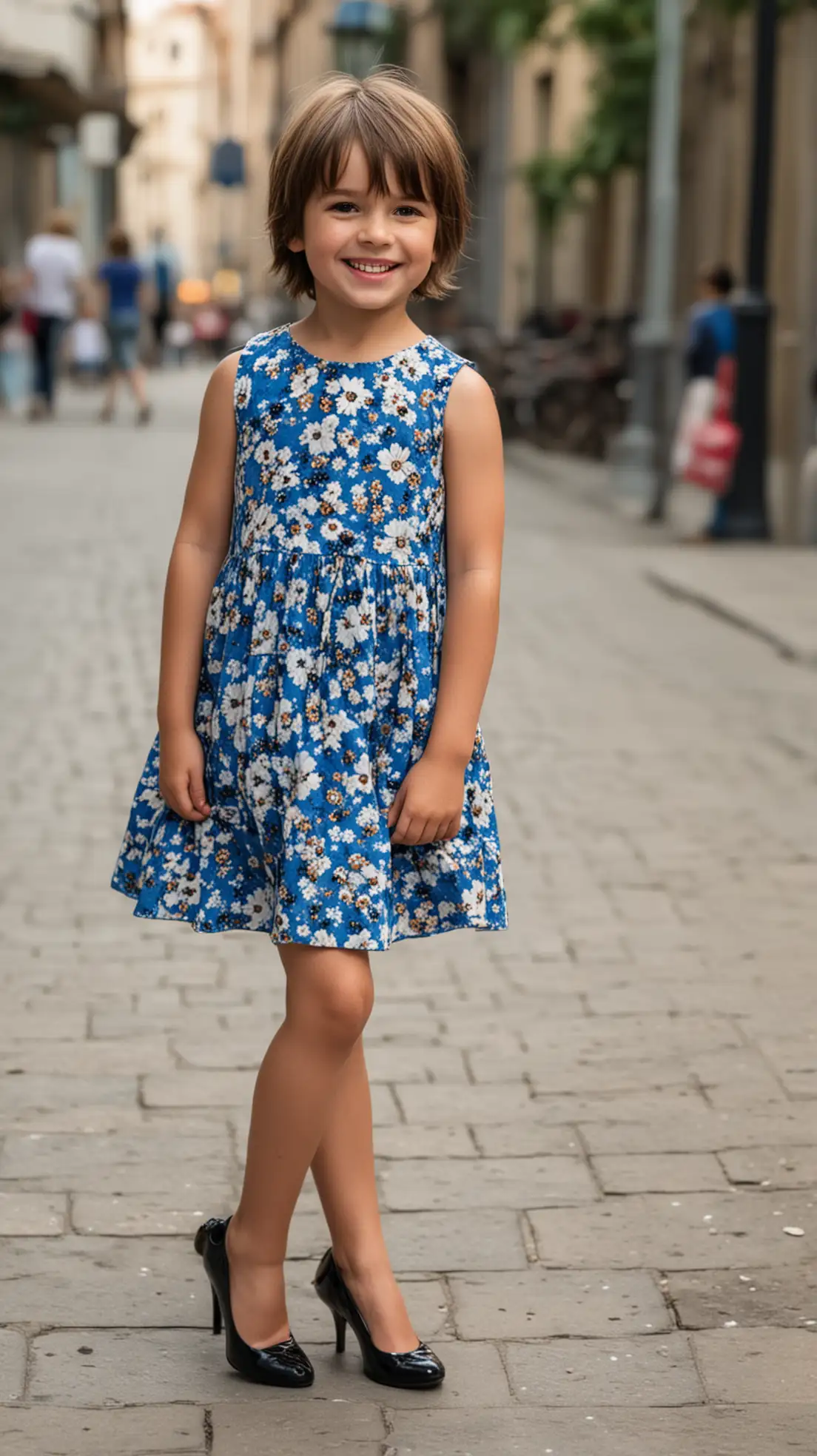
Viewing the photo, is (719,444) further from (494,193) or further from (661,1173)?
(494,193)

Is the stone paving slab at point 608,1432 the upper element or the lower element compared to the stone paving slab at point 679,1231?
upper

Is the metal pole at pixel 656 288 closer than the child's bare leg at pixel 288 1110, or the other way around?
the child's bare leg at pixel 288 1110

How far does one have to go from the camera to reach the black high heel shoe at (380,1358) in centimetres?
310

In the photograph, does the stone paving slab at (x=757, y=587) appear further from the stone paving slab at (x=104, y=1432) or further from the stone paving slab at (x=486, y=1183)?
the stone paving slab at (x=104, y=1432)

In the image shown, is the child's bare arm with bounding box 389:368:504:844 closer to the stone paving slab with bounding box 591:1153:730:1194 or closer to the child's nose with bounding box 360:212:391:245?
the child's nose with bounding box 360:212:391:245

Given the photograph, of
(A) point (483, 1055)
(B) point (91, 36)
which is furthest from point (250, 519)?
(B) point (91, 36)

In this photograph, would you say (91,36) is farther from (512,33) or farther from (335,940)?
(335,940)

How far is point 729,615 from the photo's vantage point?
11.0m

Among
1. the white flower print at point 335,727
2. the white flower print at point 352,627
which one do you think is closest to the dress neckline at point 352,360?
the white flower print at point 352,627

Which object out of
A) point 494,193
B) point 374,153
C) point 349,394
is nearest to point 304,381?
point 349,394

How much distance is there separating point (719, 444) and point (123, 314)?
A: 11178 mm

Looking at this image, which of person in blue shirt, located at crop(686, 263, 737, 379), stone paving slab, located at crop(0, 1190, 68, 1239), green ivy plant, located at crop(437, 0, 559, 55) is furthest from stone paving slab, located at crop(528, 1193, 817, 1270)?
green ivy plant, located at crop(437, 0, 559, 55)

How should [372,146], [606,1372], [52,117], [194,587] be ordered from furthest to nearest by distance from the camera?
[52,117] < [606,1372] < [194,587] < [372,146]

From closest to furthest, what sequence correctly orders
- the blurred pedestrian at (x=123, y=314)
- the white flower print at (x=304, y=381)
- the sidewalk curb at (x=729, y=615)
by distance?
the white flower print at (x=304, y=381), the sidewalk curb at (x=729, y=615), the blurred pedestrian at (x=123, y=314)
